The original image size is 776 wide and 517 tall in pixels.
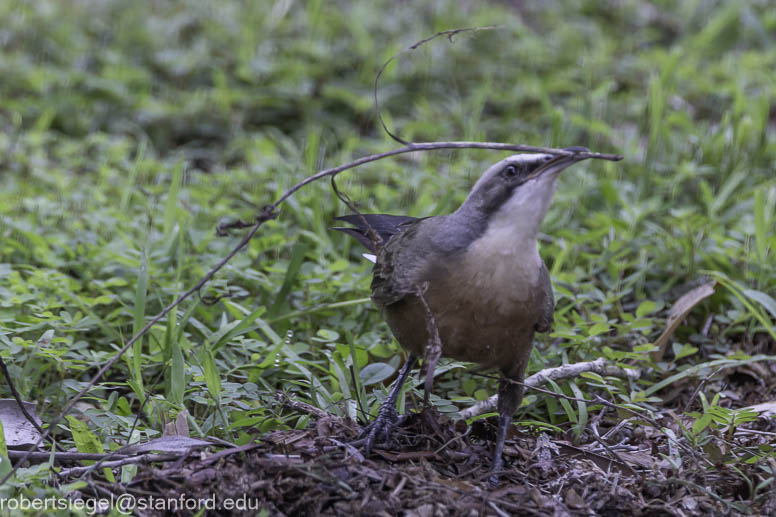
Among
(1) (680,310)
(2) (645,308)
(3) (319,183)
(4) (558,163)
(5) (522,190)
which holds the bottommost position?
(1) (680,310)

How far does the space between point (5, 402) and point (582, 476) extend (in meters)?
2.47

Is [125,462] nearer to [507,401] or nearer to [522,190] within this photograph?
[507,401]

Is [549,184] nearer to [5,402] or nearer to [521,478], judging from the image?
[521,478]

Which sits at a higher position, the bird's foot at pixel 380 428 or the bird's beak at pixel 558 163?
the bird's beak at pixel 558 163

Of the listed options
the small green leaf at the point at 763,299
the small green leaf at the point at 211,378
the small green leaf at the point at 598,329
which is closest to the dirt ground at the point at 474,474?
the small green leaf at the point at 211,378

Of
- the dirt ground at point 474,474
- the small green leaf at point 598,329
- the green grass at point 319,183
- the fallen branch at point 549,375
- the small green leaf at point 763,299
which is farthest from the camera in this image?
the small green leaf at point 763,299

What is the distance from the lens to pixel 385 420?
11.2 feet

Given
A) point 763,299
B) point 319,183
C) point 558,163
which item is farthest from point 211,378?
point 763,299

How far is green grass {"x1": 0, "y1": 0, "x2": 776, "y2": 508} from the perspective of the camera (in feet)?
13.0

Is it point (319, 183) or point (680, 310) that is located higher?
point (319, 183)

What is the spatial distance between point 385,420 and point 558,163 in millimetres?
1280

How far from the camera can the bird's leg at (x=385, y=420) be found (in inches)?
130

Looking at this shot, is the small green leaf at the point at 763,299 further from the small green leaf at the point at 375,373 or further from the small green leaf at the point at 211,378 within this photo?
the small green leaf at the point at 211,378

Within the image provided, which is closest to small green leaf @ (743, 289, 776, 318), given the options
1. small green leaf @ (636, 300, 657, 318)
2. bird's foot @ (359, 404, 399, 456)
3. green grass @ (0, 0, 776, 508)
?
green grass @ (0, 0, 776, 508)
